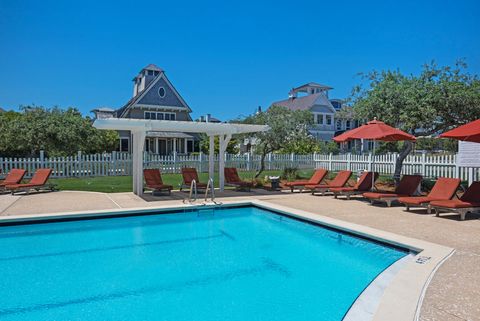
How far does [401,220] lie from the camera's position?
8750 millimetres

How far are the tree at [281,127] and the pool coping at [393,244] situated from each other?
6.97m

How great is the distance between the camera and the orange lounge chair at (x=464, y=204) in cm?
880

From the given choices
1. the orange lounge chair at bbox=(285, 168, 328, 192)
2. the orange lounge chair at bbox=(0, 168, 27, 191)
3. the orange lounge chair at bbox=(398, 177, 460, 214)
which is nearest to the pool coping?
the orange lounge chair at bbox=(398, 177, 460, 214)

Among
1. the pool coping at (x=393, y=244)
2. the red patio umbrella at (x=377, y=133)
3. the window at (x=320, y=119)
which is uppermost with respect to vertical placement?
the window at (x=320, y=119)

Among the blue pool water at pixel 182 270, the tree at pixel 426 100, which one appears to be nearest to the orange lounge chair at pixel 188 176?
the blue pool water at pixel 182 270

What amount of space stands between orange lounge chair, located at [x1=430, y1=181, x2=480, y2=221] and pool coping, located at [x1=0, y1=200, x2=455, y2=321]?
2624 mm

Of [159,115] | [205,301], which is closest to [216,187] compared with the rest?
[205,301]

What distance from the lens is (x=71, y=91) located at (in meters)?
34.2

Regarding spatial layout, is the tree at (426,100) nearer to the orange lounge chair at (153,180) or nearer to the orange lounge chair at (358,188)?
the orange lounge chair at (358,188)

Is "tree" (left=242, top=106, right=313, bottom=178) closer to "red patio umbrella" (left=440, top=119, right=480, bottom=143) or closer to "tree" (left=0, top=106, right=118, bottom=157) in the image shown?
"red patio umbrella" (left=440, top=119, right=480, bottom=143)

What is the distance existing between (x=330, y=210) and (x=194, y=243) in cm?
418

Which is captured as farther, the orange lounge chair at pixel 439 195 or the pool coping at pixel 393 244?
the orange lounge chair at pixel 439 195

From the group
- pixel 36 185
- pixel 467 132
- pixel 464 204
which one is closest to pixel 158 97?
pixel 36 185

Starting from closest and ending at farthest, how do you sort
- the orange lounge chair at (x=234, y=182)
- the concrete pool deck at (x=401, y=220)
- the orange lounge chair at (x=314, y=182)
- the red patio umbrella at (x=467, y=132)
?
the concrete pool deck at (x=401, y=220) < the red patio umbrella at (x=467, y=132) < the orange lounge chair at (x=314, y=182) < the orange lounge chair at (x=234, y=182)
